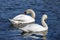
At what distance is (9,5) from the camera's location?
60.8 feet

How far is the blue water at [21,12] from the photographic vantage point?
457 inches

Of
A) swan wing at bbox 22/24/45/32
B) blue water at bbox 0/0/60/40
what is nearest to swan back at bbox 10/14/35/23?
blue water at bbox 0/0/60/40

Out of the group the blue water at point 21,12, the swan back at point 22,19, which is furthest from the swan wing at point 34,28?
the swan back at point 22,19

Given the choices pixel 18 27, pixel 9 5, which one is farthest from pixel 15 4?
pixel 18 27

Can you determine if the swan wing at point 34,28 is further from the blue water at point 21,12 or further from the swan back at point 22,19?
the swan back at point 22,19

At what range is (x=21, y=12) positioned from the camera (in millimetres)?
16625

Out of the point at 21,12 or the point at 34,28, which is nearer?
the point at 34,28

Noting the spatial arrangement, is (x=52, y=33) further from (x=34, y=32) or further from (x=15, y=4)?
(x=15, y=4)

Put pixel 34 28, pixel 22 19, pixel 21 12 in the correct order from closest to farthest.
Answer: pixel 34 28 < pixel 22 19 < pixel 21 12

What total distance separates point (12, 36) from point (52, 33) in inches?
64.9

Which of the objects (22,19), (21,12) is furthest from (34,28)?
(21,12)

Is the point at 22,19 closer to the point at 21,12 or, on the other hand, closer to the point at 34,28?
the point at 34,28

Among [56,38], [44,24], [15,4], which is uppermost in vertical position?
[15,4]

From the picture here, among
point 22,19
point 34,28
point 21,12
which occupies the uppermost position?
point 21,12
